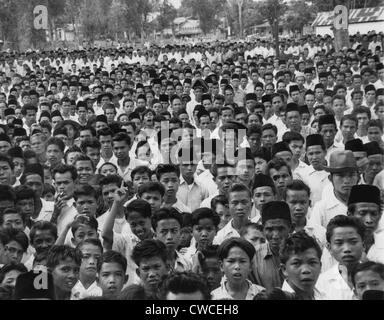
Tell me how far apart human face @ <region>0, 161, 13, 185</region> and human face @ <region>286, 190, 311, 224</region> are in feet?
8.29

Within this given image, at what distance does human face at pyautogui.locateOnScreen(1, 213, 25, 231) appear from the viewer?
4191 millimetres

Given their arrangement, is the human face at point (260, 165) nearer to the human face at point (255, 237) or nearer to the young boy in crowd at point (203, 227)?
the young boy in crowd at point (203, 227)

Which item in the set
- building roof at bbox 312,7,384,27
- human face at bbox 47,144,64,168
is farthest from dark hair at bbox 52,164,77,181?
building roof at bbox 312,7,384,27

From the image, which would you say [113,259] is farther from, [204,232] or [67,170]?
[67,170]

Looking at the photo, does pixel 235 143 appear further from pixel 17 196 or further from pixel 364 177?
pixel 17 196

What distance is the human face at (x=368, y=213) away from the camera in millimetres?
3887

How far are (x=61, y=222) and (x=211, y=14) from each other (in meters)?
24.4

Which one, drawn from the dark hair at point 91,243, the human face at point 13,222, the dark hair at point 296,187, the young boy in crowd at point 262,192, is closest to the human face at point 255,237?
the young boy in crowd at point 262,192

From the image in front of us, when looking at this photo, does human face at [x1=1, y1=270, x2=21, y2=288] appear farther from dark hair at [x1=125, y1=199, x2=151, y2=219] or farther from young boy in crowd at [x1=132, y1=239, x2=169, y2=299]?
dark hair at [x1=125, y1=199, x2=151, y2=219]

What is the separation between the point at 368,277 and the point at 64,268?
1.72 m

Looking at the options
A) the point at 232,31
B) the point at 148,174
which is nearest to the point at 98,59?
the point at 148,174

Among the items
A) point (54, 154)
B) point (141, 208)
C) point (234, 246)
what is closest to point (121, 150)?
point (54, 154)

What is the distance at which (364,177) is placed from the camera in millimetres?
5199

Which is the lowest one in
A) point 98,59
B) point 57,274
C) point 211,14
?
point 57,274
